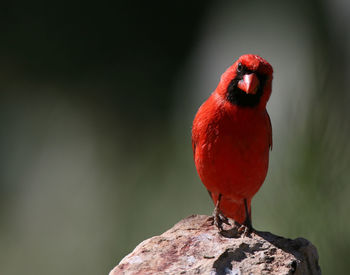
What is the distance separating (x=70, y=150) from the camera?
577 centimetres

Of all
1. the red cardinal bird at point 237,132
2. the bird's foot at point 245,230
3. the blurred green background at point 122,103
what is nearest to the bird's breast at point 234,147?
the red cardinal bird at point 237,132

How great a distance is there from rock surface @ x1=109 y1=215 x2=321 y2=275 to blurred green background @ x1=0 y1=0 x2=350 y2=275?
47.0 inches

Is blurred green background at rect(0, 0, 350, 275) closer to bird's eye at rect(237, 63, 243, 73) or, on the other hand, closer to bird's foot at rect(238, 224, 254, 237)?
bird's foot at rect(238, 224, 254, 237)

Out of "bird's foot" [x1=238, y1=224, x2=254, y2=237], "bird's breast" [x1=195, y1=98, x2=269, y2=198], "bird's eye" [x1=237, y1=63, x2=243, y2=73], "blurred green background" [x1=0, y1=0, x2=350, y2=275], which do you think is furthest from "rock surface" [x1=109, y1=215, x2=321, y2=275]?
"blurred green background" [x1=0, y1=0, x2=350, y2=275]

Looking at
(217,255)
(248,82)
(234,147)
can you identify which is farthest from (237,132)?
(217,255)

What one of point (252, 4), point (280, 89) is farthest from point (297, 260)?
point (252, 4)

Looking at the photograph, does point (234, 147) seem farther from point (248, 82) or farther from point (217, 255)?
point (217, 255)

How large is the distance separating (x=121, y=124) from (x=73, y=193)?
851mm

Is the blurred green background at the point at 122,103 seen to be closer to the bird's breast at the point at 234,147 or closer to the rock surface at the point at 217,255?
the bird's breast at the point at 234,147

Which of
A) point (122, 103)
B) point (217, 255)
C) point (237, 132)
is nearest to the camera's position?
point (217, 255)

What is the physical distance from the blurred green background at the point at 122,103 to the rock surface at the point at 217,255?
47.0 inches

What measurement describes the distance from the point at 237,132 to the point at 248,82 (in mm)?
270

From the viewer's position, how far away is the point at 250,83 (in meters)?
2.55

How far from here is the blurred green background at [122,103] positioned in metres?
4.36
